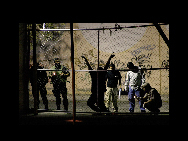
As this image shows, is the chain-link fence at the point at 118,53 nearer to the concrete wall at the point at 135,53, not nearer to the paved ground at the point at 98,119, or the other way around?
the concrete wall at the point at 135,53

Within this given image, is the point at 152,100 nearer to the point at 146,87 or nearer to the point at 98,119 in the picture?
the point at 146,87

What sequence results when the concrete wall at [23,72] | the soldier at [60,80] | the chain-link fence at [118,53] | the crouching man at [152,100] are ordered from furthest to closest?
the chain-link fence at [118,53]
the soldier at [60,80]
the crouching man at [152,100]
the concrete wall at [23,72]

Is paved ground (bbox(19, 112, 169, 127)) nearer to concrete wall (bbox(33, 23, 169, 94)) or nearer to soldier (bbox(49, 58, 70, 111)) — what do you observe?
soldier (bbox(49, 58, 70, 111))

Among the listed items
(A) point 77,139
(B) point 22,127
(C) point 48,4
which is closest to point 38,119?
(B) point 22,127

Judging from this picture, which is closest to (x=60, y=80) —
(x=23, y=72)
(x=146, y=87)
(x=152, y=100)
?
(x=23, y=72)

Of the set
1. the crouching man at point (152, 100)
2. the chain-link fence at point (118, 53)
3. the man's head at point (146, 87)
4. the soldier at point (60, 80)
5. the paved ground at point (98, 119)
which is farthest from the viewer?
the chain-link fence at point (118, 53)

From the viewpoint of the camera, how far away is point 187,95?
11.8ft

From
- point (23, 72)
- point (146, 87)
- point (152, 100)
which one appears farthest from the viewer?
point (146, 87)

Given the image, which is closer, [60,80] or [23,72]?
[23,72]

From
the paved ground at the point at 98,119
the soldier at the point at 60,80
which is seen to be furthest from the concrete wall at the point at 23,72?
the soldier at the point at 60,80

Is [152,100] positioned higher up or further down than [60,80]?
further down

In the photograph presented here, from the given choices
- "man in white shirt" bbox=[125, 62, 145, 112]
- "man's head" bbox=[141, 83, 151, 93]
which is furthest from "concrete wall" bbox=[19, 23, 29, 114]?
"man's head" bbox=[141, 83, 151, 93]

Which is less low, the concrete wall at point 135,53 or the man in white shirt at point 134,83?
the concrete wall at point 135,53

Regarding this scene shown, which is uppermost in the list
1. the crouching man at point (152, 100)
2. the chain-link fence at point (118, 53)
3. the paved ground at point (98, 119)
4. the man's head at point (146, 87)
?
the chain-link fence at point (118, 53)
